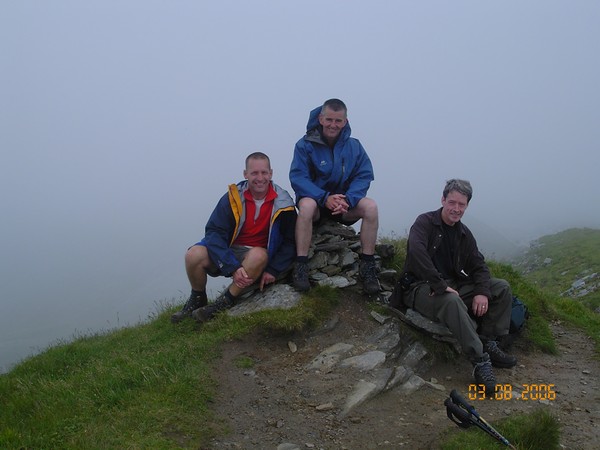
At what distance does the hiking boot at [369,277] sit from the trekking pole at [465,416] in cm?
337

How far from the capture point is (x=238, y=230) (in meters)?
8.86

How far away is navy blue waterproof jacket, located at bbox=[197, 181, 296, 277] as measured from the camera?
864cm

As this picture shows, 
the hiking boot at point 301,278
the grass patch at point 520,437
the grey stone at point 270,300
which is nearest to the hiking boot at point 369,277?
the hiking boot at point 301,278

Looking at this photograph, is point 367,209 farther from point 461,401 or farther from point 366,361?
point 461,401

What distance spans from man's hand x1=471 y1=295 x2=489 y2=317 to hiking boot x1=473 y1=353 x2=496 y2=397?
753 mm

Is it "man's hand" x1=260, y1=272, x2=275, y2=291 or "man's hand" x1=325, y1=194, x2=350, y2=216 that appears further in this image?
"man's hand" x1=260, y1=272, x2=275, y2=291

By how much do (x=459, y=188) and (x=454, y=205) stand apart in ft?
0.92

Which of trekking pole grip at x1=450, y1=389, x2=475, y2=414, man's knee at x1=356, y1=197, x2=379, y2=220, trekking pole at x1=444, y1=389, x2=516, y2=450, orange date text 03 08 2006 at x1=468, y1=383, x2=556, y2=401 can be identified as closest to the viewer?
trekking pole at x1=444, y1=389, x2=516, y2=450

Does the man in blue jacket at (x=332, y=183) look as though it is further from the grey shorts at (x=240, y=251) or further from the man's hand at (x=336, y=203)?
the grey shorts at (x=240, y=251)

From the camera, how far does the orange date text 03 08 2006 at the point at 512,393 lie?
22.4ft

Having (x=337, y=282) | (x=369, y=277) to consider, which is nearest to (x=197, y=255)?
(x=337, y=282)

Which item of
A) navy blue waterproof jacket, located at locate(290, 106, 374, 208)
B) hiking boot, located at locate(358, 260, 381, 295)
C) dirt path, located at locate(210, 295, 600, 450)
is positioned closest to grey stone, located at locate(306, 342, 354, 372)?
dirt path, located at locate(210, 295, 600, 450)

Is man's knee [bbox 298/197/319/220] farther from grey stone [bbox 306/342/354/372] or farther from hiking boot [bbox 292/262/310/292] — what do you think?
grey stone [bbox 306/342/354/372]

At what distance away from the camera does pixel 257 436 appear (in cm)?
567
